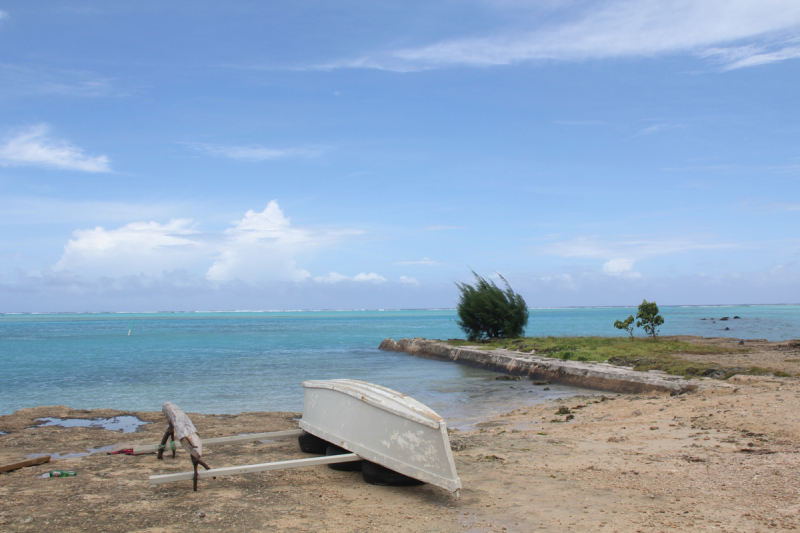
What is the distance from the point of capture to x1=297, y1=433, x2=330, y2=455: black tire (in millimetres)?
7520

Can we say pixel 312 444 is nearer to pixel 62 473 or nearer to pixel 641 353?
pixel 62 473

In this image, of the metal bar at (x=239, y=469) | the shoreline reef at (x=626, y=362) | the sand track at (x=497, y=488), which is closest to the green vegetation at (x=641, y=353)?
the shoreline reef at (x=626, y=362)

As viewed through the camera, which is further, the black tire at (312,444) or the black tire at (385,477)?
the black tire at (312,444)

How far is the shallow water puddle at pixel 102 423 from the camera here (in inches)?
412

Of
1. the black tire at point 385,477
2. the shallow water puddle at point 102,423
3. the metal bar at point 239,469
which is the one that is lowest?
the shallow water puddle at point 102,423

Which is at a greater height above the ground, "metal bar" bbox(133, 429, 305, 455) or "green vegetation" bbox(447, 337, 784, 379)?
"metal bar" bbox(133, 429, 305, 455)

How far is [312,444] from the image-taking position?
7.59 metres

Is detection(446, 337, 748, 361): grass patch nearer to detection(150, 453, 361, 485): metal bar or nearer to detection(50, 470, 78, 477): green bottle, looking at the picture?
detection(150, 453, 361, 485): metal bar

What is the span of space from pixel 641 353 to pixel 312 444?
16.3 metres

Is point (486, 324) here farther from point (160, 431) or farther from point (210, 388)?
point (160, 431)

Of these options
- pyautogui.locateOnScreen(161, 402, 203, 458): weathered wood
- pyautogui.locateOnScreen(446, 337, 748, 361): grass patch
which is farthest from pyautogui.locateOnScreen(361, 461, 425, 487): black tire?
pyautogui.locateOnScreen(446, 337, 748, 361): grass patch

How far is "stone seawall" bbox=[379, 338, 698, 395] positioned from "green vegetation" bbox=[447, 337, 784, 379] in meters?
0.76

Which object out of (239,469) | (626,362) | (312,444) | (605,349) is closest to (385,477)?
(239,469)

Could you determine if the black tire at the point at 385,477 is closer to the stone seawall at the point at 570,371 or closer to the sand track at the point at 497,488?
the sand track at the point at 497,488
